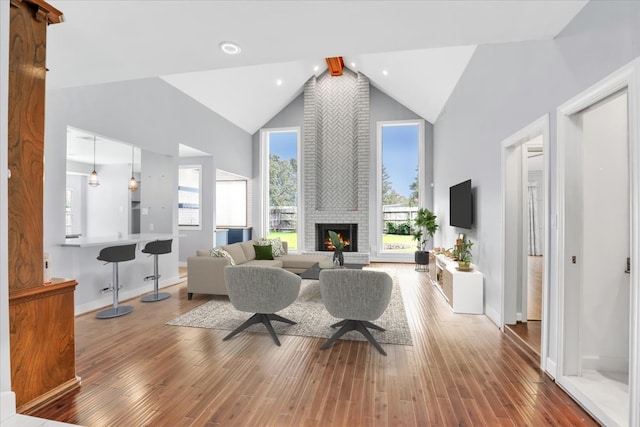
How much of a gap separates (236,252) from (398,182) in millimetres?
4791

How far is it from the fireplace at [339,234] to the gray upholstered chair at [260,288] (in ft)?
16.8

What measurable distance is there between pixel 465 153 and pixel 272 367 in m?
4.17

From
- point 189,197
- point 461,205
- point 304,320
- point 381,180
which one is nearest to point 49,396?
point 304,320

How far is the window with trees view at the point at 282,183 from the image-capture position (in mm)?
8781

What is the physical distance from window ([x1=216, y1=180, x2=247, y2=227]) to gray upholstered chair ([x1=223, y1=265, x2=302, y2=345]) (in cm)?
590

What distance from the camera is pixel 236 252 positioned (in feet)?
17.1

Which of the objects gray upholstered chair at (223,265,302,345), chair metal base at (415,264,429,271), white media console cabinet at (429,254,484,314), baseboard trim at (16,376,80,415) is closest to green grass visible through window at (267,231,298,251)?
chair metal base at (415,264,429,271)

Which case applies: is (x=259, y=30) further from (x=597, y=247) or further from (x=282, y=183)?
(x=282, y=183)

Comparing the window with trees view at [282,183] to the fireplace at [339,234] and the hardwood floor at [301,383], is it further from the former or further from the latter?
the hardwood floor at [301,383]

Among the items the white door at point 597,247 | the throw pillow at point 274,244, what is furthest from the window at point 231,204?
the white door at point 597,247

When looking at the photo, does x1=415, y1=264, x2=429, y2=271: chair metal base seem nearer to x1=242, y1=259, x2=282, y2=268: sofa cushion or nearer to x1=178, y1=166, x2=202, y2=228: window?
x1=242, y1=259, x2=282, y2=268: sofa cushion

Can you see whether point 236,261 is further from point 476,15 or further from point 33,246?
point 476,15

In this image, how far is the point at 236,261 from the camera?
508 centimetres

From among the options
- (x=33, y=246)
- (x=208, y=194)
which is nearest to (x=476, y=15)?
(x=33, y=246)
